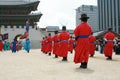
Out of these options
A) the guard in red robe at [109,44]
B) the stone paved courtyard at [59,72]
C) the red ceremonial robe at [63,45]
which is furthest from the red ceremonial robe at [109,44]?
the stone paved courtyard at [59,72]

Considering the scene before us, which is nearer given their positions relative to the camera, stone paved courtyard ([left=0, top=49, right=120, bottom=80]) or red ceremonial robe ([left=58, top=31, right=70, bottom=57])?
stone paved courtyard ([left=0, top=49, right=120, bottom=80])

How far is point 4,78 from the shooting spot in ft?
23.4

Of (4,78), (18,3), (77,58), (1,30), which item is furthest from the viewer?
(18,3)

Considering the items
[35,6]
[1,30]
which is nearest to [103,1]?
[35,6]

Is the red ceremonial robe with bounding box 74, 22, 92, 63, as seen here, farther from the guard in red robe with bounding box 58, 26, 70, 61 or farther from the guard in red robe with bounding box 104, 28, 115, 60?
the guard in red robe with bounding box 104, 28, 115, 60

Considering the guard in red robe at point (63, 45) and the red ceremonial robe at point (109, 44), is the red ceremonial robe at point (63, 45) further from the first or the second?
the red ceremonial robe at point (109, 44)

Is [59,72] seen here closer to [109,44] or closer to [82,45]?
[82,45]

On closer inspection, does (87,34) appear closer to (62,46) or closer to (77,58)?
(77,58)

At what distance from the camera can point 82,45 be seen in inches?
378

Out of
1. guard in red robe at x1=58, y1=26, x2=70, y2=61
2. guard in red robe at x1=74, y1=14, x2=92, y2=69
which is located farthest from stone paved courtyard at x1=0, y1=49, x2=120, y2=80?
guard in red robe at x1=58, y1=26, x2=70, y2=61

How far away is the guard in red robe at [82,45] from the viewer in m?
9.45

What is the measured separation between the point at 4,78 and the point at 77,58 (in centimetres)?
306

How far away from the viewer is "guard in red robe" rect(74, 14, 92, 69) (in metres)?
9.45

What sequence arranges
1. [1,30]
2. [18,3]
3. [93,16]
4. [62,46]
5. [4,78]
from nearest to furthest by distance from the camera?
[4,78]
[62,46]
[1,30]
[18,3]
[93,16]
